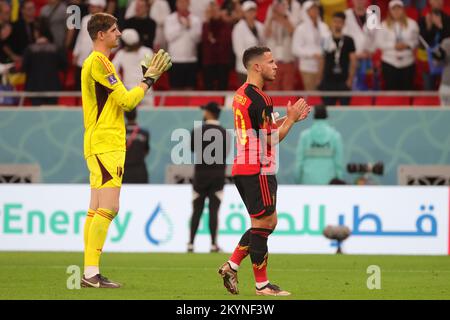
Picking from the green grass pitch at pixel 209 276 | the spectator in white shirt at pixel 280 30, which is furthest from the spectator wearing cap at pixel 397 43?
the green grass pitch at pixel 209 276

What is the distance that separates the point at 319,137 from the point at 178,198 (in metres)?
2.66

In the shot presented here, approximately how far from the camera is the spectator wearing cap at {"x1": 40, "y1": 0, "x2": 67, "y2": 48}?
897 inches

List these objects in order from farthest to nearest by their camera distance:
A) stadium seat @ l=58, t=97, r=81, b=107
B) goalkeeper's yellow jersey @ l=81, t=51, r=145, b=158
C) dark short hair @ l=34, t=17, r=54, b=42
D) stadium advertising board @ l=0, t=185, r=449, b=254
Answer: stadium seat @ l=58, t=97, r=81, b=107
dark short hair @ l=34, t=17, r=54, b=42
stadium advertising board @ l=0, t=185, r=449, b=254
goalkeeper's yellow jersey @ l=81, t=51, r=145, b=158

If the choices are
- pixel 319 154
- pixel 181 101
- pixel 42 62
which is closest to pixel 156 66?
pixel 319 154

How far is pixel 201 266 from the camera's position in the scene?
15539 millimetres

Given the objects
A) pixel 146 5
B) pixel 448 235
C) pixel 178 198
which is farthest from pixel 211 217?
pixel 146 5

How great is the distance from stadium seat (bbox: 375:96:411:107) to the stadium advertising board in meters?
3.62

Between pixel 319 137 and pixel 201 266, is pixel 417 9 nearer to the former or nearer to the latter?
pixel 319 137

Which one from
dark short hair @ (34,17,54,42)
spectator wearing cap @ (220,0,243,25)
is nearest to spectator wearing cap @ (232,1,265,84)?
spectator wearing cap @ (220,0,243,25)

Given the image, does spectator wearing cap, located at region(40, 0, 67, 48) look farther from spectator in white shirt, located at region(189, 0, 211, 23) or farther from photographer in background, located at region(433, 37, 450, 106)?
photographer in background, located at region(433, 37, 450, 106)

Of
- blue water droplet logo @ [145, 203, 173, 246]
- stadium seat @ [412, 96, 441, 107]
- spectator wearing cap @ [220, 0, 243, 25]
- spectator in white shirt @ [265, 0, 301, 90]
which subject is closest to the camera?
blue water droplet logo @ [145, 203, 173, 246]

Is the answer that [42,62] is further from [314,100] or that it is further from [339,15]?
[339,15]

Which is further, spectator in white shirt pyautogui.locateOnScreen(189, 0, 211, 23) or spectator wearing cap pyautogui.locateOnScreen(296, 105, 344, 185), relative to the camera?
spectator in white shirt pyautogui.locateOnScreen(189, 0, 211, 23)

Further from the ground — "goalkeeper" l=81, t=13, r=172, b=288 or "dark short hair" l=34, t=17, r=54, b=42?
"dark short hair" l=34, t=17, r=54, b=42
